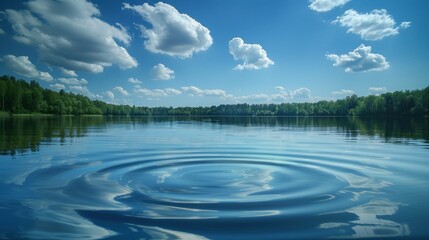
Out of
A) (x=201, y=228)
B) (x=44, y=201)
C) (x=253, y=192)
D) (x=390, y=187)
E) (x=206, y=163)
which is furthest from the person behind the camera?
(x=206, y=163)

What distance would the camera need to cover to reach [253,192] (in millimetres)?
9969

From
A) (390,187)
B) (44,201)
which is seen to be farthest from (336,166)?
(44,201)

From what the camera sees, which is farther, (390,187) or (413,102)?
(413,102)

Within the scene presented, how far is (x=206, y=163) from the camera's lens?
16031 mm

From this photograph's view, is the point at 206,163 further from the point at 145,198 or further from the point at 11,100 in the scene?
the point at 11,100

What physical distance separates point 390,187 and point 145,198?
9.06 m

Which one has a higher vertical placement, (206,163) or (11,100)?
(11,100)

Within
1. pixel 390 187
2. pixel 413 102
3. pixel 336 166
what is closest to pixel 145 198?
pixel 390 187

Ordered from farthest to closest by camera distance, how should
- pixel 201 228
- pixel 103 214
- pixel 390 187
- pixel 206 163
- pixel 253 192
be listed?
pixel 206 163
pixel 390 187
pixel 253 192
pixel 103 214
pixel 201 228

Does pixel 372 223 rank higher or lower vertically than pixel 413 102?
lower

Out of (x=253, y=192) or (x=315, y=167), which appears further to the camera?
(x=315, y=167)

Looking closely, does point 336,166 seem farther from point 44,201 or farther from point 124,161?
point 44,201

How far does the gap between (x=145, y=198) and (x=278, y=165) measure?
8520 mm

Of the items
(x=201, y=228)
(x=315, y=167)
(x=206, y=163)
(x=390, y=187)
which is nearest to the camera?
(x=201, y=228)
